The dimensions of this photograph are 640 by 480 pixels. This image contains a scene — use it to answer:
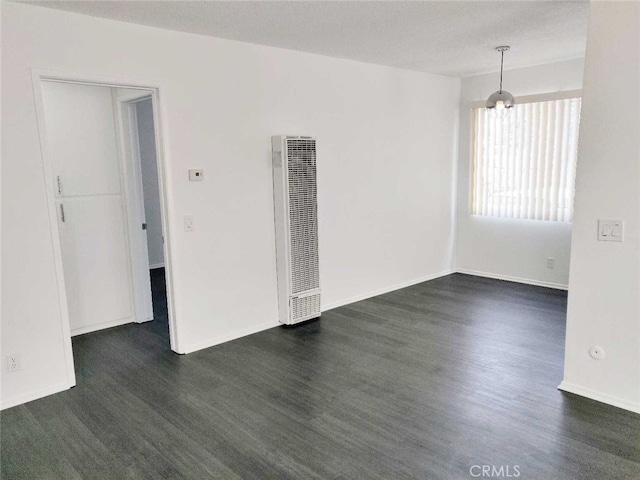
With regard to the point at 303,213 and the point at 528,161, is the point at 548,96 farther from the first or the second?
the point at 303,213

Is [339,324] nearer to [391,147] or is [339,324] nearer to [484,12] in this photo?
[391,147]

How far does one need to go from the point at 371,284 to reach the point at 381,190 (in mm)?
1076

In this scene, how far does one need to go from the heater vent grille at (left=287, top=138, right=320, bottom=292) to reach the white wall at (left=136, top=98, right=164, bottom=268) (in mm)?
3252

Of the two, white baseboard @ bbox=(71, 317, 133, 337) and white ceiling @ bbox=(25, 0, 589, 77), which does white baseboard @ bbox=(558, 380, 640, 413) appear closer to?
white ceiling @ bbox=(25, 0, 589, 77)

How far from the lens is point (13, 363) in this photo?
311cm

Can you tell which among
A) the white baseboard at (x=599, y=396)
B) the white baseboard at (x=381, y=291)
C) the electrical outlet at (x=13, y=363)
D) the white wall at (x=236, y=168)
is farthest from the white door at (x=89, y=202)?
the white baseboard at (x=599, y=396)

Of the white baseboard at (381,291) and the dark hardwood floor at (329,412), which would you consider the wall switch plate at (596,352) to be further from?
the white baseboard at (381,291)

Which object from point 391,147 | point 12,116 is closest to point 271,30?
point 12,116

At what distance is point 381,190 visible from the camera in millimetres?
5402

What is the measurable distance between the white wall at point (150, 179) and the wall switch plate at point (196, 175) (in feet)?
10.8

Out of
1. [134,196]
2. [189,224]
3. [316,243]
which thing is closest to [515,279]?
[316,243]

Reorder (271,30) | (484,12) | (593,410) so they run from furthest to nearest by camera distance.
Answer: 1. (271,30)
2. (484,12)
3. (593,410)

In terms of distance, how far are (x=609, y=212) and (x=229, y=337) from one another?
10.0 feet

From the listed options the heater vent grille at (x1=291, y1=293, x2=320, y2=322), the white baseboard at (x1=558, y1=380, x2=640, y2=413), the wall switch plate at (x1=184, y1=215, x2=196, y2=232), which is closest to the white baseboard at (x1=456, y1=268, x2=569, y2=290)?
the white baseboard at (x1=558, y1=380, x2=640, y2=413)
